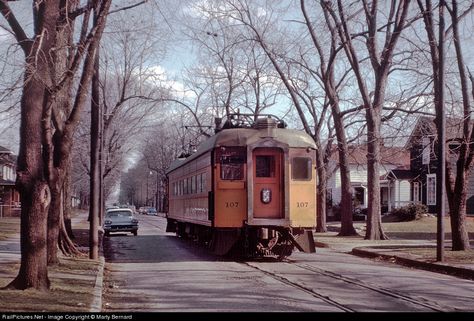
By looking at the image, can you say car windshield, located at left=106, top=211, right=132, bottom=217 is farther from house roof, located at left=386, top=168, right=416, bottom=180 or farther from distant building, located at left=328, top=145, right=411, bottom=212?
house roof, located at left=386, top=168, right=416, bottom=180

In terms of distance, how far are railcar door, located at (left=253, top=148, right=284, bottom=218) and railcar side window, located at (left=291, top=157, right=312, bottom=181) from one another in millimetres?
414

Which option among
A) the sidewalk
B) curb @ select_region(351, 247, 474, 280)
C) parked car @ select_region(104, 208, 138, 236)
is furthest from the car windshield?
curb @ select_region(351, 247, 474, 280)

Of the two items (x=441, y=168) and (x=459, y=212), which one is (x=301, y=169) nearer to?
(x=441, y=168)

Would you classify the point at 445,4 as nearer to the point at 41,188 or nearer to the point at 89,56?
the point at 89,56

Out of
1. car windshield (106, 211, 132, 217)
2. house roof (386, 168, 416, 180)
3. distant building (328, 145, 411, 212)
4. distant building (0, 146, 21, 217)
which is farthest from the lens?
distant building (0, 146, 21, 217)

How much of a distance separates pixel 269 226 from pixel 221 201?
151 cm

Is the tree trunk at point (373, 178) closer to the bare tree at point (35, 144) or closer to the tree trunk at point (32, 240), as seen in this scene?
the bare tree at point (35, 144)

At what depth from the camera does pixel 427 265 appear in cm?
1742

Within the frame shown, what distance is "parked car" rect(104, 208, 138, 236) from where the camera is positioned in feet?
117

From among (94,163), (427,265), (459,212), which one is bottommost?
(427,265)

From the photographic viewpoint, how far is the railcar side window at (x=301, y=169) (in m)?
18.3

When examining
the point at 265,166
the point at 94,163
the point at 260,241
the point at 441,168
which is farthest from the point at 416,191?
the point at 94,163

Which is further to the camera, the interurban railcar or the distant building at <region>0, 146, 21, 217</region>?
the distant building at <region>0, 146, 21, 217</region>

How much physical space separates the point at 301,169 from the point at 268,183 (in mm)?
1065
